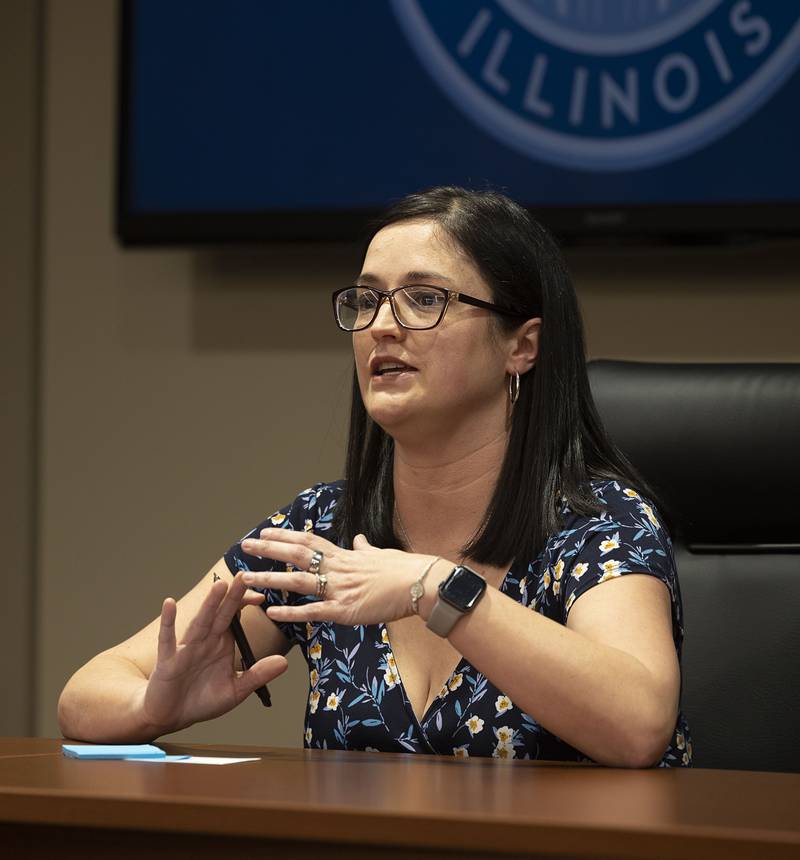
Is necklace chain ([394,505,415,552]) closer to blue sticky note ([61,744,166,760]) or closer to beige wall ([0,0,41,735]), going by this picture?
blue sticky note ([61,744,166,760])

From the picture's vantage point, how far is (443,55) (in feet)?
8.64

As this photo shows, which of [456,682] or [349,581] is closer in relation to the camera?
[349,581]

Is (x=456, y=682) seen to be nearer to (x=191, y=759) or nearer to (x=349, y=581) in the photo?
(x=349, y=581)

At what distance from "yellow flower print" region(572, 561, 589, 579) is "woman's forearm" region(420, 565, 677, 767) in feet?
0.52

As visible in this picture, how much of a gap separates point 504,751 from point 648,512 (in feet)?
1.12

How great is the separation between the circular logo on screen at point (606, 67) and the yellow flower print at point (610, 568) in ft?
3.96

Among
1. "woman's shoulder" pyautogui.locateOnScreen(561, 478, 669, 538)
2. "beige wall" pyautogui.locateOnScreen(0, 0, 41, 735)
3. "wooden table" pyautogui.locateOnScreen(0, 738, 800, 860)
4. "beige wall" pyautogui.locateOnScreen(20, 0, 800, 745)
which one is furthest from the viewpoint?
"beige wall" pyautogui.locateOnScreen(0, 0, 41, 735)

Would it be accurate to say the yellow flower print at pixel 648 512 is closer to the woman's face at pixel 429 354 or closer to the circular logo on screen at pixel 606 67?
the woman's face at pixel 429 354

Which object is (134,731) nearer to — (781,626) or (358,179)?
(781,626)

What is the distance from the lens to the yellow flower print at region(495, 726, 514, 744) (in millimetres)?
1553

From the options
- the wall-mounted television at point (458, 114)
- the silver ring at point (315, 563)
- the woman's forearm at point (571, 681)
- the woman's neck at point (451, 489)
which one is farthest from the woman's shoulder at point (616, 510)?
the wall-mounted television at point (458, 114)

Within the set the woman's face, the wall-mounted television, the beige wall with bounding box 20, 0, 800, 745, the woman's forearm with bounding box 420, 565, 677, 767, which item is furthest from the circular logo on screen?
the woman's forearm with bounding box 420, 565, 677, 767

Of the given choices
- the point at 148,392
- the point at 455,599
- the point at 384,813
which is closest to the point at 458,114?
the point at 148,392

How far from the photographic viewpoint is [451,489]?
178cm
